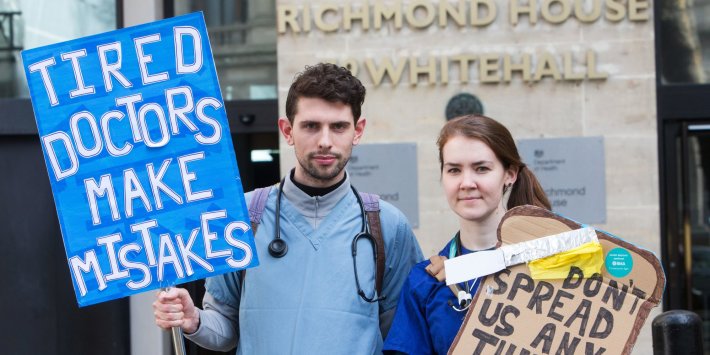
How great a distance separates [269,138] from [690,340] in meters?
3.87

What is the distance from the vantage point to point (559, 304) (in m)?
2.72

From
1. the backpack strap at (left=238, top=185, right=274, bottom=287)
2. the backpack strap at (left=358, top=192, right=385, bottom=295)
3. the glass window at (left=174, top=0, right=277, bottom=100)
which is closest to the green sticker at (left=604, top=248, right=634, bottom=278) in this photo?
the backpack strap at (left=358, top=192, right=385, bottom=295)

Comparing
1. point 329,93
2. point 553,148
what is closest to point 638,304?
point 329,93

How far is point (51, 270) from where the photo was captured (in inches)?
275

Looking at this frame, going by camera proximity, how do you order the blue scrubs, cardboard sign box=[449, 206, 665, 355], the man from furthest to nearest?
the man, the blue scrubs, cardboard sign box=[449, 206, 665, 355]

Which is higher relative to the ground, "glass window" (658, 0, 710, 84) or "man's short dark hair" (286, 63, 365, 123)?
"glass window" (658, 0, 710, 84)

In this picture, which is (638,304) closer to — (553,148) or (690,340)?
(690,340)

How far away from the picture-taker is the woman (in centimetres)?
277

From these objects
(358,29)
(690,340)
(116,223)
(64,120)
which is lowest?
(690,340)

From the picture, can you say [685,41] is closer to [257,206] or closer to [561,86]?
[561,86]

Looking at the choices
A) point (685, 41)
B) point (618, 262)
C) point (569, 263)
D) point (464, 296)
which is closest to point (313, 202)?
point (464, 296)

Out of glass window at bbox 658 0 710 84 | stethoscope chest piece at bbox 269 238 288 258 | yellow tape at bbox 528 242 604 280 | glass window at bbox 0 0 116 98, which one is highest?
glass window at bbox 0 0 116 98

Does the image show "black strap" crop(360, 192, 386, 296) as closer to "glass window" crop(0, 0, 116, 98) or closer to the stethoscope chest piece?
the stethoscope chest piece

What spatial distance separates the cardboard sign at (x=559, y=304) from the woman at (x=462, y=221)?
0.27 ft
